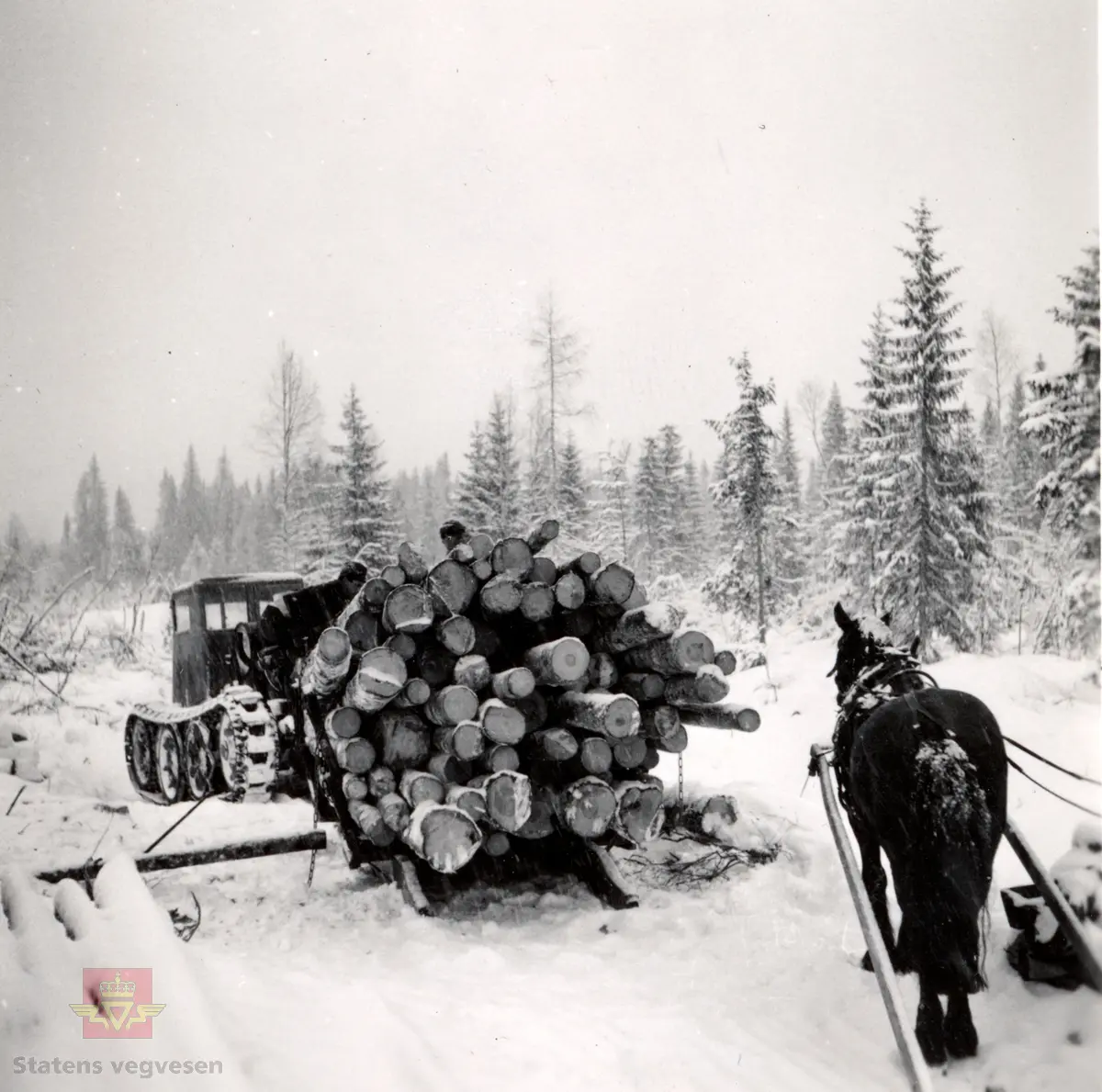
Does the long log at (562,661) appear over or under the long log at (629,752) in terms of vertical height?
over

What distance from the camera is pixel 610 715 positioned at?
4.00 metres

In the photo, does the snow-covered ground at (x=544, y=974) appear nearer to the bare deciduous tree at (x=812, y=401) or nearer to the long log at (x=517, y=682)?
the long log at (x=517, y=682)

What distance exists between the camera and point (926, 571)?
14.9ft

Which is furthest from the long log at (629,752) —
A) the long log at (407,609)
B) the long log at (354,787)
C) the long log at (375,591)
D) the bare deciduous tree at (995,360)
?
the bare deciduous tree at (995,360)

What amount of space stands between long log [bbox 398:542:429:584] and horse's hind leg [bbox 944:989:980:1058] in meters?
2.92

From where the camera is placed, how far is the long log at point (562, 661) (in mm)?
4000

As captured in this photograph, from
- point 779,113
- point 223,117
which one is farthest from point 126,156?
point 779,113

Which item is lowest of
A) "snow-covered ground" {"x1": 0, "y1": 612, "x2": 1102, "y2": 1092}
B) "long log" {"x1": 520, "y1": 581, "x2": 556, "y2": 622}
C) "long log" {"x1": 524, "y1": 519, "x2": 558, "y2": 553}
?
"snow-covered ground" {"x1": 0, "y1": 612, "x2": 1102, "y2": 1092}

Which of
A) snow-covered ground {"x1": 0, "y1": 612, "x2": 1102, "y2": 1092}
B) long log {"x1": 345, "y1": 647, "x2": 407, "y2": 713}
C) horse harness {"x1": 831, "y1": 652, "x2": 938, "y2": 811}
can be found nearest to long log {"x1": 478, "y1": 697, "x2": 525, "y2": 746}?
long log {"x1": 345, "y1": 647, "x2": 407, "y2": 713}

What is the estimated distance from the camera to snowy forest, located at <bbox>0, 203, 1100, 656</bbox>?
3.69 metres

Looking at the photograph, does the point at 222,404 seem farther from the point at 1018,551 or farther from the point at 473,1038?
the point at 1018,551

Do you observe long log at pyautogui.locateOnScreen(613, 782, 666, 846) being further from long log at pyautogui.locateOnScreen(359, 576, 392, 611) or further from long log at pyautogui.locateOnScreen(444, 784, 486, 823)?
long log at pyautogui.locateOnScreen(359, 576, 392, 611)

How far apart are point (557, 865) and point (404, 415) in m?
2.83

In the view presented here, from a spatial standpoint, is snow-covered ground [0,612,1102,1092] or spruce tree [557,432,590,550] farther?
spruce tree [557,432,590,550]
